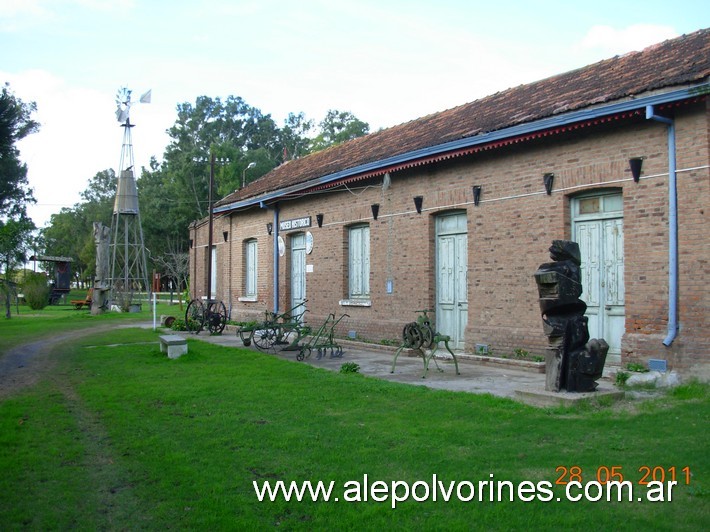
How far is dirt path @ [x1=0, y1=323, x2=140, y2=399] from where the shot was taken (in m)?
9.67

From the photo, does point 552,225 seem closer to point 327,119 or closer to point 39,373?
point 39,373

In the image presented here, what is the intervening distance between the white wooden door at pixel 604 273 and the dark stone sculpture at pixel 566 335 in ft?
8.82

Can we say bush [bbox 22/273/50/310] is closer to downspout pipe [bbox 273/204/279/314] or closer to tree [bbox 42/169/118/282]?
downspout pipe [bbox 273/204/279/314]

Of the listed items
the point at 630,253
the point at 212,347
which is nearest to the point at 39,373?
the point at 212,347

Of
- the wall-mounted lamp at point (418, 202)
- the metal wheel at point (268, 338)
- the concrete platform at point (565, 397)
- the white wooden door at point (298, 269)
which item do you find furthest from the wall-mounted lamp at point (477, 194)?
the white wooden door at point (298, 269)

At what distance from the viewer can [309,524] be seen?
4148mm

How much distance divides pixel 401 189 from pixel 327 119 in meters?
47.8

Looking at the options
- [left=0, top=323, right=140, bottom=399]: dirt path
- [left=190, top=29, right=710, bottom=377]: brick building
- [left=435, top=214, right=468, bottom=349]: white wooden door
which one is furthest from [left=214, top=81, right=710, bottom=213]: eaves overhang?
[left=0, top=323, right=140, bottom=399]: dirt path

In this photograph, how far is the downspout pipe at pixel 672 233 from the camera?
9.05m

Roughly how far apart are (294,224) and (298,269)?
1.29 meters

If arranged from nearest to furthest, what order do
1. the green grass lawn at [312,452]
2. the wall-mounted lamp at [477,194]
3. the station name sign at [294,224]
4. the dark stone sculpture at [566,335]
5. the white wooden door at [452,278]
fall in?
the green grass lawn at [312,452] < the dark stone sculpture at [566,335] < the wall-mounted lamp at [477,194] < the white wooden door at [452,278] < the station name sign at [294,224]

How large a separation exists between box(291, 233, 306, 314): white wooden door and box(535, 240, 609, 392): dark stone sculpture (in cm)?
1088

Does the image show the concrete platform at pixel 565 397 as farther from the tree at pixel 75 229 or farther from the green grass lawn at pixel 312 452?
the tree at pixel 75 229

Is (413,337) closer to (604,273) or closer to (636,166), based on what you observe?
(604,273)
